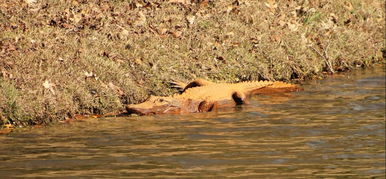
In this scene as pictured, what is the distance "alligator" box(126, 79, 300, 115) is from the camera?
13.2 metres

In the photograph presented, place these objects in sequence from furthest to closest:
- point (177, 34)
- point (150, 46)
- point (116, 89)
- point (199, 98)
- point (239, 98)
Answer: point (177, 34), point (150, 46), point (239, 98), point (116, 89), point (199, 98)

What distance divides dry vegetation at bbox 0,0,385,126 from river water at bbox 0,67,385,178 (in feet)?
2.86

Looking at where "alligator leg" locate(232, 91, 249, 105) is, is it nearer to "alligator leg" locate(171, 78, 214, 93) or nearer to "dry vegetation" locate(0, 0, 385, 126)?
"alligator leg" locate(171, 78, 214, 93)

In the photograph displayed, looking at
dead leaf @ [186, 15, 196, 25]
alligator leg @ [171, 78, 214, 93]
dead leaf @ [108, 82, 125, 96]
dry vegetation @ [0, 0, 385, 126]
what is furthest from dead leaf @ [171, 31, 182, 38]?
dead leaf @ [108, 82, 125, 96]

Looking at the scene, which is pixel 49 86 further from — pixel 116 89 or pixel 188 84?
pixel 188 84

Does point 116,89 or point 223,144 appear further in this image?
point 116,89

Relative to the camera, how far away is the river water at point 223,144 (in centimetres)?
935

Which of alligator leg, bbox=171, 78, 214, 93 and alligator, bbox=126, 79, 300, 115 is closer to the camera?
alligator, bbox=126, 79, 300, 115

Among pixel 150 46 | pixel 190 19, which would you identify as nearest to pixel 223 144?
pixel 150 46

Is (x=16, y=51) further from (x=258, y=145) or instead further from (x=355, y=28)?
(x=355, y=28)

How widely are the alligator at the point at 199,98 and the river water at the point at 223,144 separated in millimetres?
186

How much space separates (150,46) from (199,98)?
95.2 inches

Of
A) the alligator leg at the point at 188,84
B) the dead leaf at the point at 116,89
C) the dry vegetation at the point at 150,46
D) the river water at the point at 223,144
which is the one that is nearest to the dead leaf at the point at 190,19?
the dry vegetation at the point at 150,46

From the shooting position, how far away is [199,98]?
1366 cm
